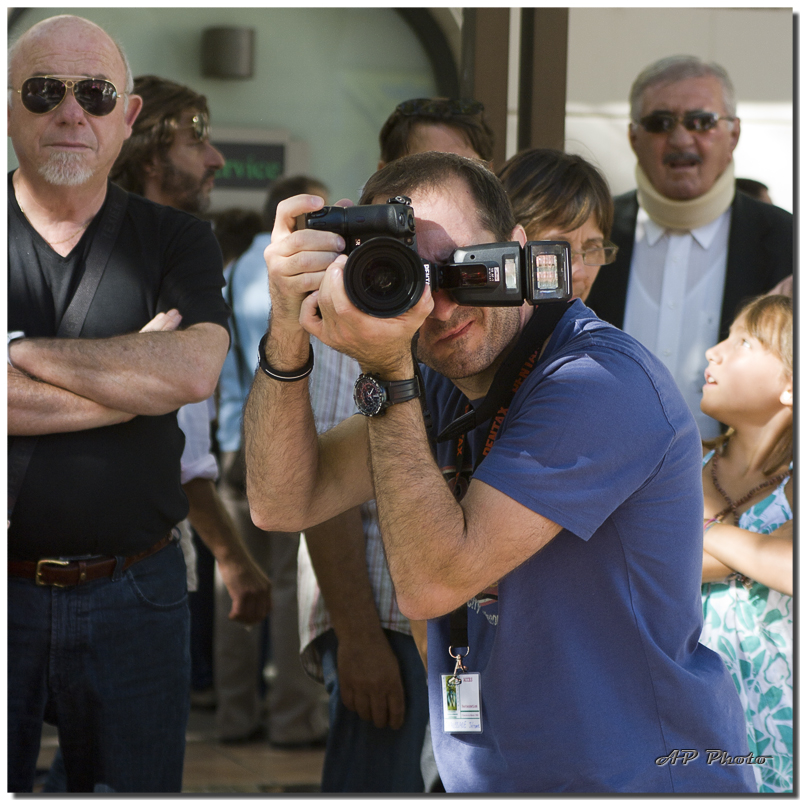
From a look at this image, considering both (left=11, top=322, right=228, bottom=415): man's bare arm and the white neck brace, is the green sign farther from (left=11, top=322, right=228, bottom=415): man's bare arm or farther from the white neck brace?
(left=11, top=322, right=228, bottom=415): man's bare arm

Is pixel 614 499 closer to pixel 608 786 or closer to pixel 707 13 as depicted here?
pixel 608 786

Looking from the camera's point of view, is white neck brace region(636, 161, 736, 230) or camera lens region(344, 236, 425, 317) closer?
camera lens region(344, 236, 425, 317)

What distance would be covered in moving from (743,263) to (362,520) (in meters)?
1.52

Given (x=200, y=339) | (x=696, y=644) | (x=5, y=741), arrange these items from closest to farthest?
(x=696, y=644), (x=5, y=741), (x=200, y=339)

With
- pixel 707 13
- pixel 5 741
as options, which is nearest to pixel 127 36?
pixel 707 13

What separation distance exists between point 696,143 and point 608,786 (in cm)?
221

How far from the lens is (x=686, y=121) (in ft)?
10.0

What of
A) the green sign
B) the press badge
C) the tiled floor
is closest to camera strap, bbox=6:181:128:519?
the press badge

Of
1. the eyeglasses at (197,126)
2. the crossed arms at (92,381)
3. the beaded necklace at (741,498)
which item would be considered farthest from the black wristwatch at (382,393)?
the eyeglasses at (197,126)

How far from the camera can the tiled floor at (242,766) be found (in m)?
3.70

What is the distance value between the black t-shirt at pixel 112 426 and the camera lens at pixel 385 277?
965mm

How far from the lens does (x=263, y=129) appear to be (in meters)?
5.07

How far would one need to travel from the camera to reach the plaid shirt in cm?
227

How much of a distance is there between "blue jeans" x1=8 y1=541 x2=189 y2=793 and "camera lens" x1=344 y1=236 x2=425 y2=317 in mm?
1097
